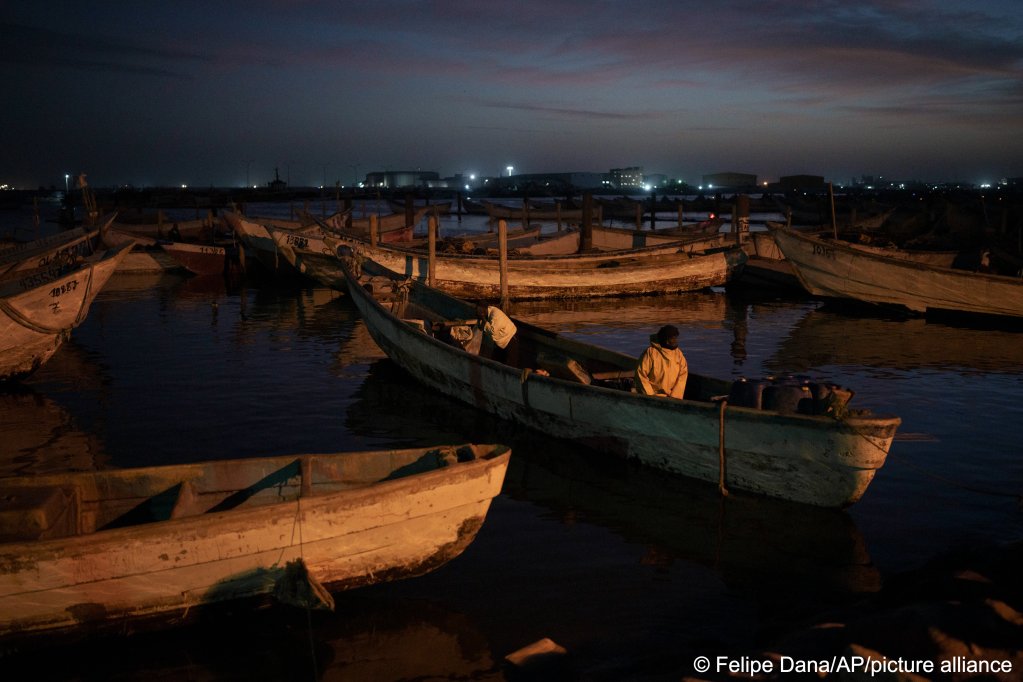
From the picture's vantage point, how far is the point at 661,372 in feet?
30.7

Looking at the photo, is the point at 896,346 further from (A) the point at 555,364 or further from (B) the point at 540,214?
(B) the point at 540,214

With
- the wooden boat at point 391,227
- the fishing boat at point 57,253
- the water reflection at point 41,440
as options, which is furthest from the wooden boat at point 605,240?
the water reflection at point 41,440

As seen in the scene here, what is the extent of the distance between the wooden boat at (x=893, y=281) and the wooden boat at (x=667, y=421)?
43.5 ft

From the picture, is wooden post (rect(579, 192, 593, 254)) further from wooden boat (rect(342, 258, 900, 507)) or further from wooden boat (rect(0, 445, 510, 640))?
wooden boat (rect(0, 445, 510, 640))

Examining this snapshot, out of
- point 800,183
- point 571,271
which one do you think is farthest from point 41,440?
point 800,183

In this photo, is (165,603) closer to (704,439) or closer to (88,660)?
(88,660)

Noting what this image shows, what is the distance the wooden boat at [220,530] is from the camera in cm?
554

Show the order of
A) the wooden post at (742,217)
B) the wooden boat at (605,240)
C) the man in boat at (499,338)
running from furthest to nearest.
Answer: the wooden boat at (605,240) < the wooden post at (742,217) < the man in boat at (499,338)

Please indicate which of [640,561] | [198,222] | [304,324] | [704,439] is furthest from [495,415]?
[198,222]

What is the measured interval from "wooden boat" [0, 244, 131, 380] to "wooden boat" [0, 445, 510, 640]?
26.7 ft

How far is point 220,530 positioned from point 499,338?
6.91 metres

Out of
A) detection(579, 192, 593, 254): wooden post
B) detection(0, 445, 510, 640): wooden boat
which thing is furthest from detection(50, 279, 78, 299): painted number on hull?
detection(579, 192, 593, 254): wooden post

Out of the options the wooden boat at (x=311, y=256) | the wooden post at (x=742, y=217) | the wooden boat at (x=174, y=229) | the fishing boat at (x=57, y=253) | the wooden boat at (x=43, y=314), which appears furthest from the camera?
the wooden boat at (x=174, y=229)

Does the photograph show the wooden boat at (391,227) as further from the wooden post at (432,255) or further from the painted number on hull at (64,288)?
the painted number on hull at (64,288)
